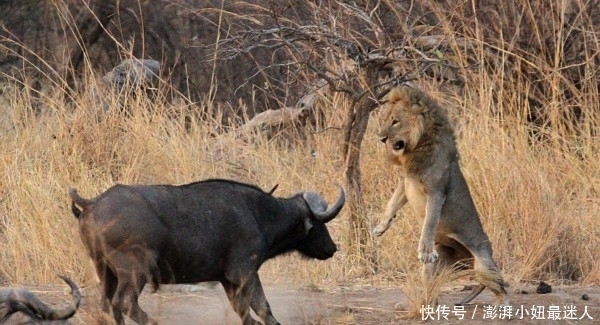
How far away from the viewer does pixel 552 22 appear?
42.7 feet

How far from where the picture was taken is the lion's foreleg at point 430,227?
7.55 meters

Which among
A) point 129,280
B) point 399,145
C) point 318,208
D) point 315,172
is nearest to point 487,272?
point 399,145

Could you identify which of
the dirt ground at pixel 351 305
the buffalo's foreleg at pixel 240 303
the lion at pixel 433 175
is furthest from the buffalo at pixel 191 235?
the lion at pixel 433 175

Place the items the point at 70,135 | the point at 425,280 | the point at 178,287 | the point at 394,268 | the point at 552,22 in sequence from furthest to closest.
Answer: the point at 552,22 → the point at 70,135 → the point at 394,268 → the point at 178,287 → the point at 425,280

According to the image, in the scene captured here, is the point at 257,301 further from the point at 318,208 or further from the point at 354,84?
the point at 354,84

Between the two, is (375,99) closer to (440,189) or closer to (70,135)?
(440,189)

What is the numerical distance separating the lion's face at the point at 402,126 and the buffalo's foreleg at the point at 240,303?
50.6 inches

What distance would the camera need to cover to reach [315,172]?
11125 millimetres

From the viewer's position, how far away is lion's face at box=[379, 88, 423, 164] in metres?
7.81

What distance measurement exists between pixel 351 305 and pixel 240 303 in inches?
44.6

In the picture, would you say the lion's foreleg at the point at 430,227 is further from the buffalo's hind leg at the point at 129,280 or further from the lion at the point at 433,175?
the buffalo's hind leg at the point at 129,280

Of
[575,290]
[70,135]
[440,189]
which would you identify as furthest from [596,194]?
[70,135]

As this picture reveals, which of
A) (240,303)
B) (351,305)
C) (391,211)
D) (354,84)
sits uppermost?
(354,84)

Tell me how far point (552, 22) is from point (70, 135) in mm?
4861
